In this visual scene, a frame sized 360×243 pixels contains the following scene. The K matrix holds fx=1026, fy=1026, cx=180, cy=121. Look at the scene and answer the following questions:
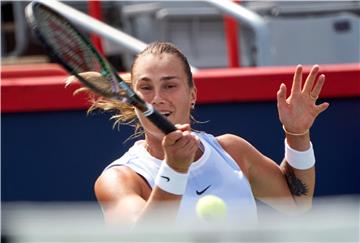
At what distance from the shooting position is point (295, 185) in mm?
3070

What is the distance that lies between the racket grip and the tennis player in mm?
27

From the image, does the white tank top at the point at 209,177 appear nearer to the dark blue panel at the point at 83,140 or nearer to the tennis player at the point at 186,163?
the tennis player at the point at 186,163

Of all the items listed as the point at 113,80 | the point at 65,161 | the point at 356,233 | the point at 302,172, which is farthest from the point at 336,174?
the point at 356,233

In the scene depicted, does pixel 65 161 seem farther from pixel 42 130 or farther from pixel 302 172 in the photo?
pixel 302 172

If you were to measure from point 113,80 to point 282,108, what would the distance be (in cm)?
55

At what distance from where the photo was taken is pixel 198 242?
Answer: 1664mm

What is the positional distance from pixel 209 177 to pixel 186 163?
32cm

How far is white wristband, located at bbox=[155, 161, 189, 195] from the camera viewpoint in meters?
2.49

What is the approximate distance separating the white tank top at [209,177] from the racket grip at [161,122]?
0.29 meters

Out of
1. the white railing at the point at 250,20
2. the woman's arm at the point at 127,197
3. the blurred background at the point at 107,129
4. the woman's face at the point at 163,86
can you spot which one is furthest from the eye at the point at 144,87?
the white railing at the point at 250,20

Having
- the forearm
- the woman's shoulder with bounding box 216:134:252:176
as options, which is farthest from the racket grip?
the forearm

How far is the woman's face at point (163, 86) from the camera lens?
9.18 feet

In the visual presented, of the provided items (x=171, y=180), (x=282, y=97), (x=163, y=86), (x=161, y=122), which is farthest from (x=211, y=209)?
(x=282, y=97)

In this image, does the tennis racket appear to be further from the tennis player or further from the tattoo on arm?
the tattoo on arm
